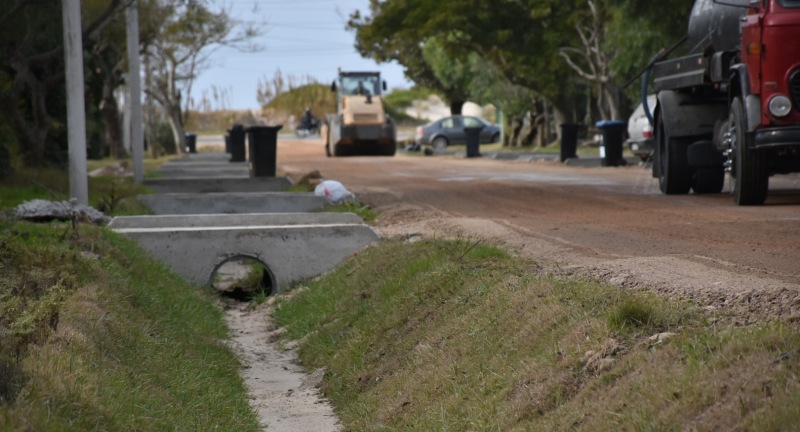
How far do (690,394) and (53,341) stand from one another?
419 cm

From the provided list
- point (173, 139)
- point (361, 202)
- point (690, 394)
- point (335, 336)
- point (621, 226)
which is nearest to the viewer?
point (690, 394)

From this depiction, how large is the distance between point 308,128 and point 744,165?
235 feet

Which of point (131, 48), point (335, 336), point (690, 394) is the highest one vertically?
point (131, 48)

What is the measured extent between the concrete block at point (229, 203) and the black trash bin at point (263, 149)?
6.32 m

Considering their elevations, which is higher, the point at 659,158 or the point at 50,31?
the point at 50,31

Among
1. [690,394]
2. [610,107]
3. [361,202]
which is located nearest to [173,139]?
[610,107]

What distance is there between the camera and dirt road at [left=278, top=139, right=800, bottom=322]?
8336mm

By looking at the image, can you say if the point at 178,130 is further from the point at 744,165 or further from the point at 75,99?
the point at 744,165

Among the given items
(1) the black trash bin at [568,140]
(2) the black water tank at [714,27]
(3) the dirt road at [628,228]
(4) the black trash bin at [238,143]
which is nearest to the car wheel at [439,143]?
(4) the black trash bin at [238,143]

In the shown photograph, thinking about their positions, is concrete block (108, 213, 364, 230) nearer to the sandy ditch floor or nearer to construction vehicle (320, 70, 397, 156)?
the sandy ditch floor

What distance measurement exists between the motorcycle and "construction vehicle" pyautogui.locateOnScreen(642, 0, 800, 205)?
2600 inches

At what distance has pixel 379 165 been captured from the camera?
3519 centimetres

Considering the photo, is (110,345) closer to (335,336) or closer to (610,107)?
(335,336)

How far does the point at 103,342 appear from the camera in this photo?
8.63 m
